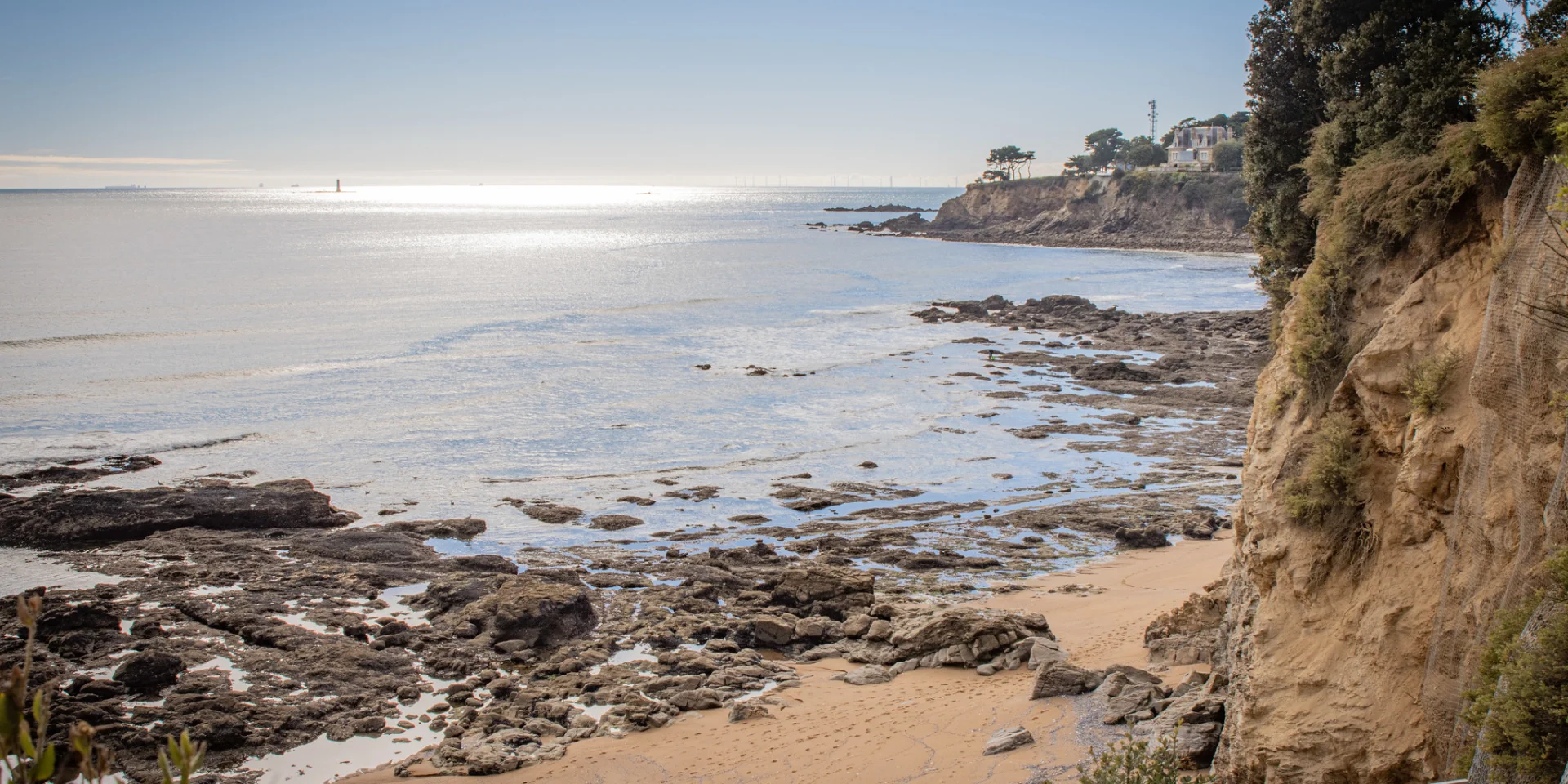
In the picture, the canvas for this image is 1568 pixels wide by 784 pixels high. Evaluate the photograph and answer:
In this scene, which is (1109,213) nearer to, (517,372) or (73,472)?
(517,372)

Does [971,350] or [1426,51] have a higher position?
[1426,51]

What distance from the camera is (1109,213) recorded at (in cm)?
12644

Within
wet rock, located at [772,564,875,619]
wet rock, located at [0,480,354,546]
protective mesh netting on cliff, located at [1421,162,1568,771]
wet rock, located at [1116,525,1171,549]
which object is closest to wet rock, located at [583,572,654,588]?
wet rock, located at [772,564,875,619]

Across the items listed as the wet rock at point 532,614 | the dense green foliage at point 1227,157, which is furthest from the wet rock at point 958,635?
the dense green foliage at point 1227,157

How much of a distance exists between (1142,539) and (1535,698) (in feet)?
51.8

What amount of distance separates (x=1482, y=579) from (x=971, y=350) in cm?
4143

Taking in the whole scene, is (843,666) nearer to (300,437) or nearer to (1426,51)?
(1426,51)

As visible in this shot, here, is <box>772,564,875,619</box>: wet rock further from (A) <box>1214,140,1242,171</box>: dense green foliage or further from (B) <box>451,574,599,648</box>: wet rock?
(A) <box>1214,140,1242,171</box>: dense green foliage

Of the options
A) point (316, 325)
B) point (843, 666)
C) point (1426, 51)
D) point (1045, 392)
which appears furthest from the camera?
point (316, 325)

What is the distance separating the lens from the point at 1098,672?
43.8 ft

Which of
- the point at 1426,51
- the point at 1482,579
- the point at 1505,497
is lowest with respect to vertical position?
the point at 1482,579

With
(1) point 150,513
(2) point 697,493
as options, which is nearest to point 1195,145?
(2) point 697,493

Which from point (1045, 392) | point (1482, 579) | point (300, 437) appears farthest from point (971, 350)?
point (1482, 579)

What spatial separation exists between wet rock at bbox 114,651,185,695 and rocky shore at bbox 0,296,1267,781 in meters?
0.03
